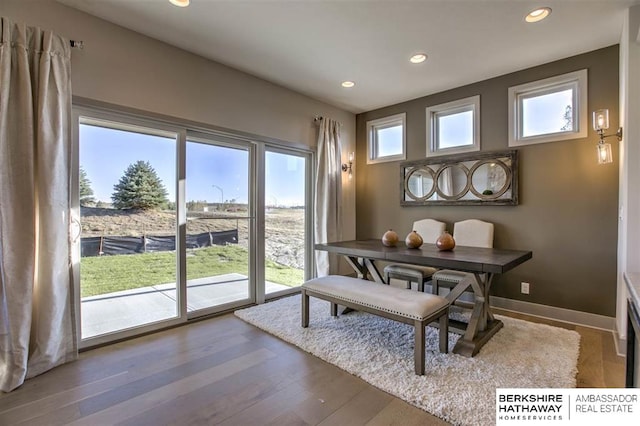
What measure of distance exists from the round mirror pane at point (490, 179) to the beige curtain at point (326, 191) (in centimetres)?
188

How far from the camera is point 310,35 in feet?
9.21

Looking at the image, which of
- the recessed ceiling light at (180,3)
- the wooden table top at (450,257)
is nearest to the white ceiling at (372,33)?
the recessed ceiling light at (180,3)

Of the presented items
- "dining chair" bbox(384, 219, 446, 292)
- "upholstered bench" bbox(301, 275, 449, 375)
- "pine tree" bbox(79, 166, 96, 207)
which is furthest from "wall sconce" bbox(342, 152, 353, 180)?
"pine tree" bbox(79, 166, 96, 207)

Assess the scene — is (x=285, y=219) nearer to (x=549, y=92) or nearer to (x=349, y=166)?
(x=349, y=166)

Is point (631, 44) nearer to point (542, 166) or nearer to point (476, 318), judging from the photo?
point (542, 166)

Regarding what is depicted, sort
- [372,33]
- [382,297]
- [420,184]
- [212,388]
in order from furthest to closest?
[420,184]
[372,33]
[382,297]
[212,388]

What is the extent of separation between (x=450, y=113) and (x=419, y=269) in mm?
2249

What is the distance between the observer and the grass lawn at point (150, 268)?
2658mm

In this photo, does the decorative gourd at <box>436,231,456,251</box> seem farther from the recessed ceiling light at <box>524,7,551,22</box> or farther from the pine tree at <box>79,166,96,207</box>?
the pine tree at <box>79,166,96,207</box>

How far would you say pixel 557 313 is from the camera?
10.8 feet

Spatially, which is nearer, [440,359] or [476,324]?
[440,359]

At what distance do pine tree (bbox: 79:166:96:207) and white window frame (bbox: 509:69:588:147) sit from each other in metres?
4.39

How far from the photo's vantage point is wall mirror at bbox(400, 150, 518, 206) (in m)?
3.59

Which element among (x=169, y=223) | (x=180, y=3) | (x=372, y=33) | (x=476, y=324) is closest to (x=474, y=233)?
(x=476, y=324)
